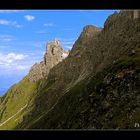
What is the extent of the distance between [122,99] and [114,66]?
63.5ft
